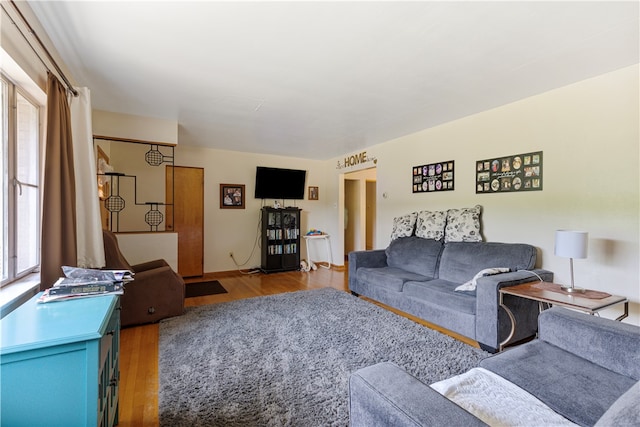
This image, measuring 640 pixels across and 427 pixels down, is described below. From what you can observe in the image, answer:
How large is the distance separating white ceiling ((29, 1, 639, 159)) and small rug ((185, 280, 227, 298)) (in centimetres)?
246

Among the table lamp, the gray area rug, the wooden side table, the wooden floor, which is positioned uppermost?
the table lamp

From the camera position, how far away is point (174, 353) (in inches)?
93.4

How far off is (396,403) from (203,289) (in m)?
4.11

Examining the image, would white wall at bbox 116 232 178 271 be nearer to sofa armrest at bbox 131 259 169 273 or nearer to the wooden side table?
sofa armrest at bbox 131 259 169 273

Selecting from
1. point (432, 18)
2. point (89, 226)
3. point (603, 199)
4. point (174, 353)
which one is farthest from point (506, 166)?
point (89, 226)

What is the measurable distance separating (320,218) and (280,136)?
2.54 meters

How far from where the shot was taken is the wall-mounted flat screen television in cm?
579

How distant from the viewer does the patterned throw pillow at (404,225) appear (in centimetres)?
409

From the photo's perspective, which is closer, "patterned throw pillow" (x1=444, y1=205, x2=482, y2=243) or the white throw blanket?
the white throw blanket

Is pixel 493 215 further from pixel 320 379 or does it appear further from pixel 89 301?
pixel 89 301

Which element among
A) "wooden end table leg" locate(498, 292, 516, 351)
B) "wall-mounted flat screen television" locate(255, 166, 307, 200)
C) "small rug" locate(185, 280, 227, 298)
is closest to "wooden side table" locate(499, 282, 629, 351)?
"wooden end table leg" locate(498, 292, 516, 351)

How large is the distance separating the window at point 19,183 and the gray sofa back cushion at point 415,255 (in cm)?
366

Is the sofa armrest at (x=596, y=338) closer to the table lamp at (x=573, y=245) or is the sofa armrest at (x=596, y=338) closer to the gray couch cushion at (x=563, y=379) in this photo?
the gray couch cushion at (x=563, y=379)

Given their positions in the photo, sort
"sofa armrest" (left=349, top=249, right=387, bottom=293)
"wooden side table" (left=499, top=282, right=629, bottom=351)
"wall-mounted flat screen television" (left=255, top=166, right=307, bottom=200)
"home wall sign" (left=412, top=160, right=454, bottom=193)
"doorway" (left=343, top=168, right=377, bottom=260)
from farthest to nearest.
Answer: "doorway" (left=343, top=168, right=377, bottom=260) < "wall-mounted flat screen television" (left=255, top=166, right=307, bottom=200) < "sofa armrest" (left=349, top=249, right=387, bottom=293) < "home wall sign" (left=412, top=160, right=454, bottom=193) < "wooden side table" (left=499, top=282, right=629, bottom=351)
